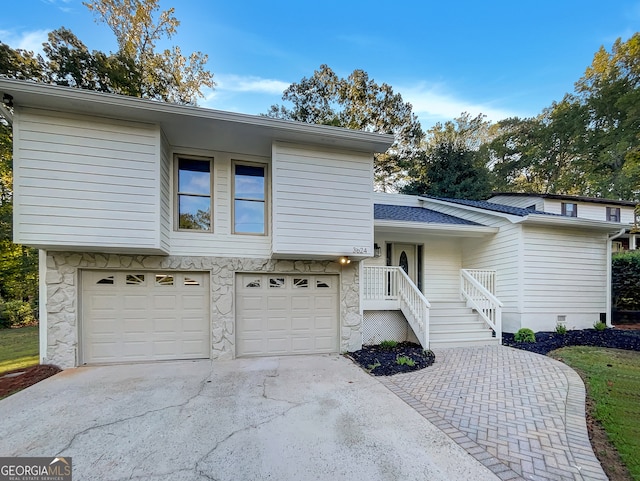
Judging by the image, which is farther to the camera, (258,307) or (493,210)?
(493,210)

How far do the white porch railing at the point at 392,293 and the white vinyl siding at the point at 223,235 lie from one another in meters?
2.85

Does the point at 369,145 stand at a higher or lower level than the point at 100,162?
higher

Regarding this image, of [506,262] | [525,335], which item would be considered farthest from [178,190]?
[525,335]

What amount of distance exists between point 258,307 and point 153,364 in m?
2.34

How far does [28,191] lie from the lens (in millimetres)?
4633

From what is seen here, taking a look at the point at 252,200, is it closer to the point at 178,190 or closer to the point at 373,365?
the point at 178,190

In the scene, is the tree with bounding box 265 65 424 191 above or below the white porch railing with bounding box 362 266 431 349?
above

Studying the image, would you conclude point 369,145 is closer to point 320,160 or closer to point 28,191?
point 320,160

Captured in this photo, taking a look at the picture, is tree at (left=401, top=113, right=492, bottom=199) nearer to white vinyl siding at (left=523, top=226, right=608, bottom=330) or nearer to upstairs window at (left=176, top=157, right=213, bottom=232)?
white vinyl siding at (left=523, top=226, right=608, bottom=330)

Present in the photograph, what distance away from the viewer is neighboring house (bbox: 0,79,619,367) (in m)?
4.80

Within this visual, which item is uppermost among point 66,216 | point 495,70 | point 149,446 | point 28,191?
point 495,70

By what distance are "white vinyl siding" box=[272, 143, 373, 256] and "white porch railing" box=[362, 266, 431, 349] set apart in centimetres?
145

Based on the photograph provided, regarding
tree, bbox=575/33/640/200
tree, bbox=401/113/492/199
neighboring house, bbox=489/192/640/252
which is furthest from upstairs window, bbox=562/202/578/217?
tree, bbox=575/33/640/200

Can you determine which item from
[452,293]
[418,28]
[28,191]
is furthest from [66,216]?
[418,28]
